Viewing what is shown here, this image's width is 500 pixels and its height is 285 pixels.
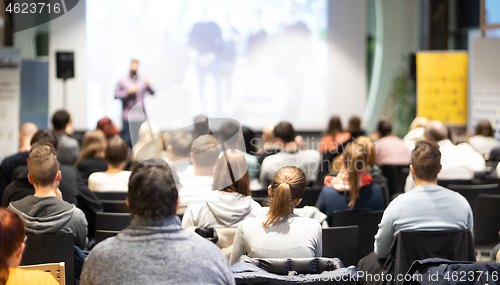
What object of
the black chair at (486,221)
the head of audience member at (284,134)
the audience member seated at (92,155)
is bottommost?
the black chair at (486,221)

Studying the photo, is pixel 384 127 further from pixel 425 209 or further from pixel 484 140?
pixel 425 209

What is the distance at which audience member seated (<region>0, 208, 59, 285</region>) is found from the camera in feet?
5.03

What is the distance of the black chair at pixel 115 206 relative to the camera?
3.24m

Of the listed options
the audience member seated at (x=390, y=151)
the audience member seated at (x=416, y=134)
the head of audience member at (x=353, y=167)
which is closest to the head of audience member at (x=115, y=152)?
the head of audience member at (x=353, y=167)

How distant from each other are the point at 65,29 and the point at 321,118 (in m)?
4.87

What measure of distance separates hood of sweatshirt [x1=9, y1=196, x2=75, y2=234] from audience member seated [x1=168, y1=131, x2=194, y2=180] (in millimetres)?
833

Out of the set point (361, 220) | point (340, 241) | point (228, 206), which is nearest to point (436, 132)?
point (361, 220)

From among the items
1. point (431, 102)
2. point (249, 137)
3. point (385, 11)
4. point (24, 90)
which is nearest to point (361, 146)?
point (249, 137)

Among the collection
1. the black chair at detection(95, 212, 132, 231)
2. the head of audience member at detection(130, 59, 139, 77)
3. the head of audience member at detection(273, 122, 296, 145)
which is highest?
the head of audience member at detection(130, 59, 139, 77)

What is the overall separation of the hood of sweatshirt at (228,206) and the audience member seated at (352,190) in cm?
75

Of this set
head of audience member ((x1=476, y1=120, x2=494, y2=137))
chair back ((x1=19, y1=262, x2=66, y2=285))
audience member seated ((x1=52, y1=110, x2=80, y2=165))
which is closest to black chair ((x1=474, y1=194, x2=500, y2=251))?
head of audience member ((x1=476, y1=120, x2=494, y2=137))

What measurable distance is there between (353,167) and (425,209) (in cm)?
63

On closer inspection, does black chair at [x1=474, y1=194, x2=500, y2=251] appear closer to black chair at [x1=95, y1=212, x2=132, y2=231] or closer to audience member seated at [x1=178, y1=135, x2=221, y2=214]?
audience member seated at [x1=178, y1=135, x2=221, y2=214]

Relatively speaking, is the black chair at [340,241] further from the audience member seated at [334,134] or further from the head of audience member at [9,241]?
the audience member seated at [334,134]
